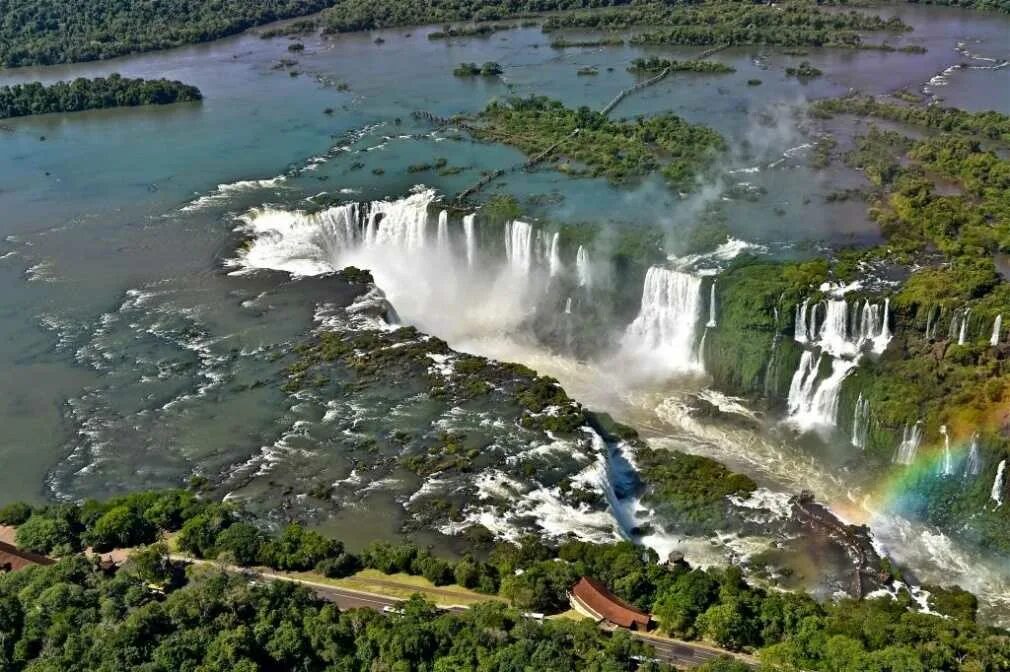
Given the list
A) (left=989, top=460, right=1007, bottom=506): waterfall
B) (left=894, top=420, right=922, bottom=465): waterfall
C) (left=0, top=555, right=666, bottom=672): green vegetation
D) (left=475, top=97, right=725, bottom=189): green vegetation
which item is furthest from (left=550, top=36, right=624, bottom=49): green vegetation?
(left=0, top=555, right=666, bottom=672): green vegetation

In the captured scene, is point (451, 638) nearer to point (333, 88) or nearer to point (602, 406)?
point (602, 406)

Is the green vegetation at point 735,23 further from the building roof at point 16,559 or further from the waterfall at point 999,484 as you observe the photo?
the building roof at point 16,559

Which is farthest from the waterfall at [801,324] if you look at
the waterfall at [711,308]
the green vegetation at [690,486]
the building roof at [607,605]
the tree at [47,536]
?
the tree at [47,536]

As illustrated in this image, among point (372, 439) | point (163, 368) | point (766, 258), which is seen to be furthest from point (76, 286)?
point (766, 258)

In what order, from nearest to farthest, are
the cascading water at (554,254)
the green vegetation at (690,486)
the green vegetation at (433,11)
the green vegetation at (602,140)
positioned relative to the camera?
the green vegetation at (690,486) → the cascading water at (554,254) → the green vegetation at (602,140) → the green vegetation at (433,11)

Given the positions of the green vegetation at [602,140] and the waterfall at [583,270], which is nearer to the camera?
the waterfall at [583,270]

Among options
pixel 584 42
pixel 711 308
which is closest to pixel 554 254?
pixel 711 308
